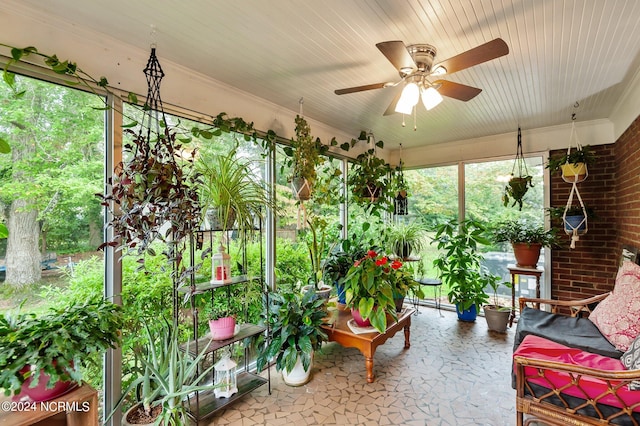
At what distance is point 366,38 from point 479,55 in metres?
0.68

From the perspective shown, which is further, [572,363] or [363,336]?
[363,336]

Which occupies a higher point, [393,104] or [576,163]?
[393,104]

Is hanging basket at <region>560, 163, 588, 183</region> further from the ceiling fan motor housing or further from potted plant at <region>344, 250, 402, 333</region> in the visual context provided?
the ceiling fan motor housing

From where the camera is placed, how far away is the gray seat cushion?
200 cm

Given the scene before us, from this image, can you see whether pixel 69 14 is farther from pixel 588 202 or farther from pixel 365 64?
pixel 588 202

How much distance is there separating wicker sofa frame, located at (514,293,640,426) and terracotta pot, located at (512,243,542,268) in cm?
210

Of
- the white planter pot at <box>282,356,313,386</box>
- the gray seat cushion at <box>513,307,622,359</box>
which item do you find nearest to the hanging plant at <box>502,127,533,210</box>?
the gray seat cushion at <box>513,307,622,359</box>

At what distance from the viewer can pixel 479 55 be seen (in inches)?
60.5

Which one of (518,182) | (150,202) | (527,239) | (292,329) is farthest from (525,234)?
(150,202)

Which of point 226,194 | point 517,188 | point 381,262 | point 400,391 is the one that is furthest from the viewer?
point 517,188

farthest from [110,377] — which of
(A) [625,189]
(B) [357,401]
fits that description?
(A) [625,189]

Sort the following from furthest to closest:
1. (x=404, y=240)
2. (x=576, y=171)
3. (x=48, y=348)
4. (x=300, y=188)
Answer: (x=404, y=240), (x=576, y=171), (x=300, y=188), (x=48, y=348)

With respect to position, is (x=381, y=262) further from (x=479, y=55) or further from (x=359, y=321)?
(x=479, y=55)

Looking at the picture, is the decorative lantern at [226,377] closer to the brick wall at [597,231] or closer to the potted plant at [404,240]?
the potted plant at [404,240]
